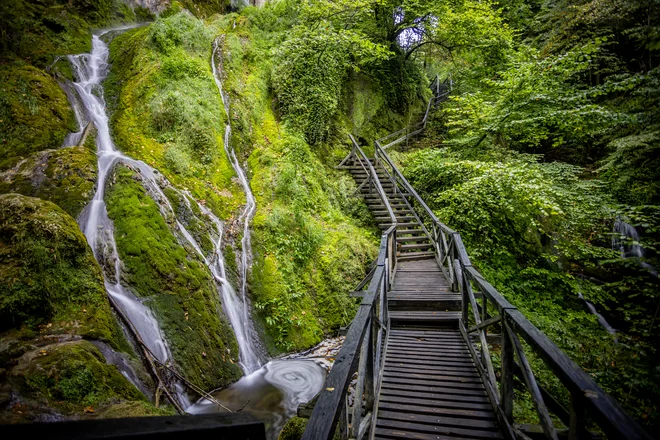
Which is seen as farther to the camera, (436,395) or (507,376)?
(436,395)

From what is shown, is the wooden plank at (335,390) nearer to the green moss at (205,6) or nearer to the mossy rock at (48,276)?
the mossy rock at (48,276)

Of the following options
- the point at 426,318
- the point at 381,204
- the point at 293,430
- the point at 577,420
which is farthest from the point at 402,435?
the point at 381,204

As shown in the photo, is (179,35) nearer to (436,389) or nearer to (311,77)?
(311,77)

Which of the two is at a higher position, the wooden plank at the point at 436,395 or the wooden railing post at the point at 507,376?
the wooden railing post at the point at 507,376

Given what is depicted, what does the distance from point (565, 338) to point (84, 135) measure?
1120 cm

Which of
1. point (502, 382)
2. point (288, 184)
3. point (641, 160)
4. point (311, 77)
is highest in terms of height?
point (311, 77)

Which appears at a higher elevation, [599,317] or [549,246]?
[549,246]

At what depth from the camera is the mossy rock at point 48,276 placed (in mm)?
3781

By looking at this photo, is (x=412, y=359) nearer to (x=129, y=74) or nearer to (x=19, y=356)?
(x=19, y=356)

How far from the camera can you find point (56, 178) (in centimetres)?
596

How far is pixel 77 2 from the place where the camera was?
12375 millimetres

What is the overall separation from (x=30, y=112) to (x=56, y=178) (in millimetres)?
2471

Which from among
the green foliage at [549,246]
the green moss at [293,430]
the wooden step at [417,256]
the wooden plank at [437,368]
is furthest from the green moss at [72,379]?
the wooden step at [417,256]

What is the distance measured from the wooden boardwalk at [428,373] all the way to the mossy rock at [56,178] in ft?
19.6
